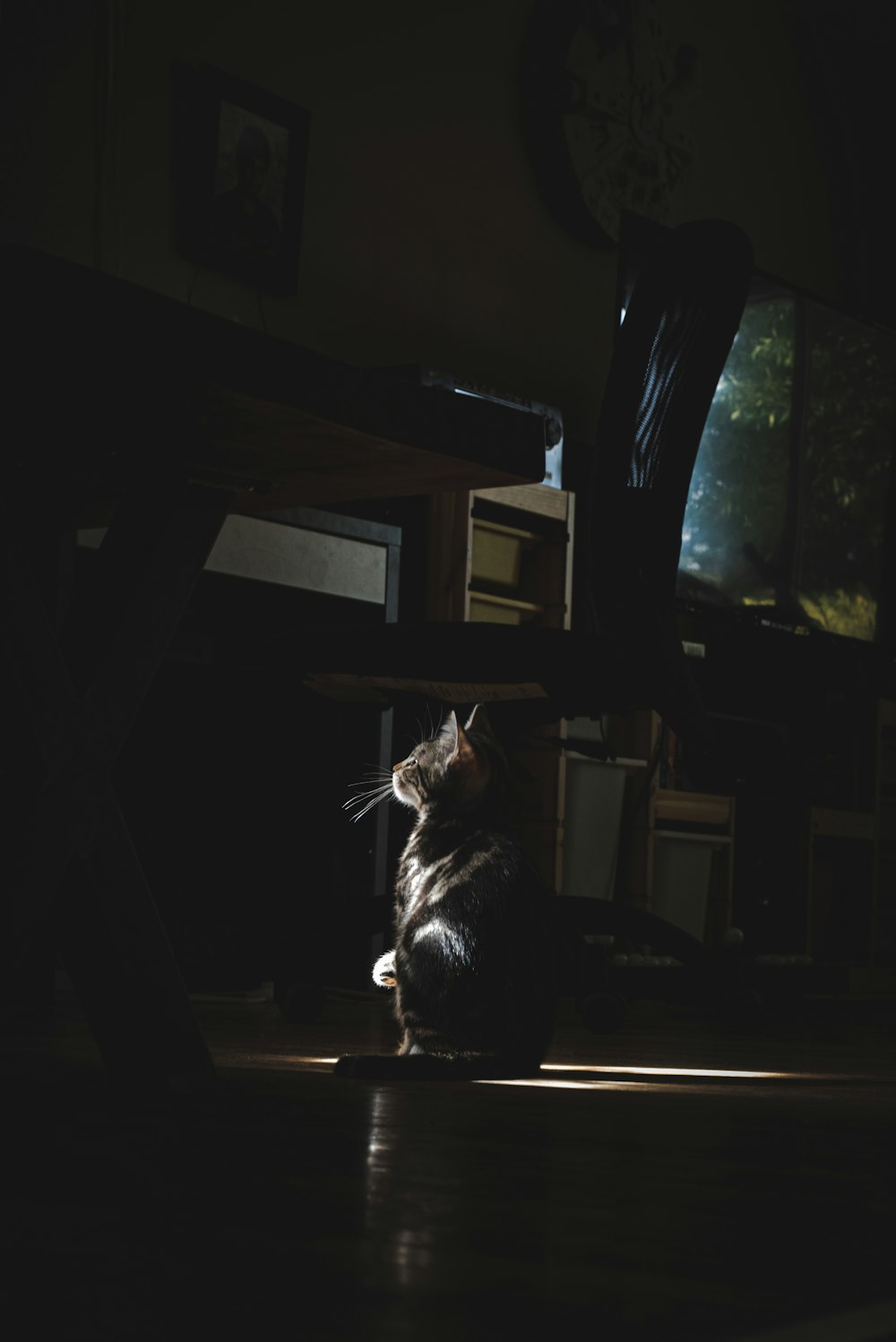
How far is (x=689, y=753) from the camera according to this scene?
2221 millimetres

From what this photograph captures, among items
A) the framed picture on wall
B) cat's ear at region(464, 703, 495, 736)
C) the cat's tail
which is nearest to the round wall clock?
the framed picture on wall

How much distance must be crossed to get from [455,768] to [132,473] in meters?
0.67

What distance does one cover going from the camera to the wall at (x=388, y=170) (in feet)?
11.0

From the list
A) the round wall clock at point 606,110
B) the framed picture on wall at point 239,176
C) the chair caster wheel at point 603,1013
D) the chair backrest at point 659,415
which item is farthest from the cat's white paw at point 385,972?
the round wall clock at point 606,110

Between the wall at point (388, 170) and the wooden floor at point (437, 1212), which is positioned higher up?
the wall at point (388, 170)

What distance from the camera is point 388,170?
165 inches

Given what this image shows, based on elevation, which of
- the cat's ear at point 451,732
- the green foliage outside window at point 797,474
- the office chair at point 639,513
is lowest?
the cat's ear at point 451,732

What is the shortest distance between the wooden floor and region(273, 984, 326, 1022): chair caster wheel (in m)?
0.95

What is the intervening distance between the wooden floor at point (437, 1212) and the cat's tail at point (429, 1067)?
66 millimetres

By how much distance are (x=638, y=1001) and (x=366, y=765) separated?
92 centimetres

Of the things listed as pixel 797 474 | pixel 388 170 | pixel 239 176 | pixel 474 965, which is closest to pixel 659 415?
pixel 474 965

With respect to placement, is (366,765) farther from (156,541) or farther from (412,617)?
(156,541)

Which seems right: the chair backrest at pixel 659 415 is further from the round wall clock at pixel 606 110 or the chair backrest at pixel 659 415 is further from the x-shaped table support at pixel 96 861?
the round wall clock at pixel 606 110

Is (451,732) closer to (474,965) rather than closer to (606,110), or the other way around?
(474,965)
